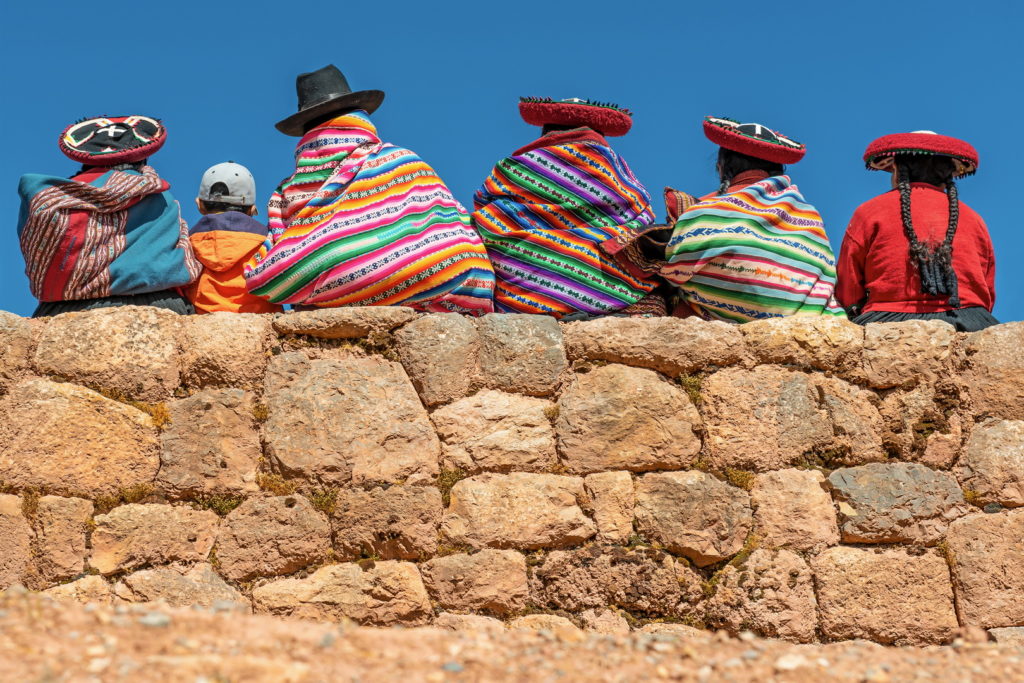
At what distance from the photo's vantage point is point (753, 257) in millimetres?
5262

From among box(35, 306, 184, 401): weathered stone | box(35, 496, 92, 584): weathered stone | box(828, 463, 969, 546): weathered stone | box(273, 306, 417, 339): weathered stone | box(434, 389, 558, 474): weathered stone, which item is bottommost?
box(35, 496, 92, 584): weathered stone

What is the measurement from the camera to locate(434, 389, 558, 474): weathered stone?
475cm

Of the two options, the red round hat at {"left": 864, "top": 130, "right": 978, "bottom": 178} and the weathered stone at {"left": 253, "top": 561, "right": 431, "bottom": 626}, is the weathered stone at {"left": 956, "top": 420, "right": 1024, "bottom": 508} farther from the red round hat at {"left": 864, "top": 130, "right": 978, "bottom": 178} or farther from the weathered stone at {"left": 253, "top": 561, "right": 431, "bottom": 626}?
the weathered stone at {"left": 253, "top": 561, "right": 431, "bottom": 626}

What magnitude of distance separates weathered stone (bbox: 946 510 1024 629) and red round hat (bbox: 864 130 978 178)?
1651 mm

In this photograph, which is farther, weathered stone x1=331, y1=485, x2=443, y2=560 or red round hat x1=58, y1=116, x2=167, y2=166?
red round hat x1=58, y1=116, x2=167, y2=166

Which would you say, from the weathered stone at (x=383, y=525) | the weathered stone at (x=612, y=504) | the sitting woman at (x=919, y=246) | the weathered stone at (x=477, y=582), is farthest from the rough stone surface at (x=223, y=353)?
the sitting woman at (x=919, y=246)

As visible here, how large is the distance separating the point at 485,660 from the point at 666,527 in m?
1.40

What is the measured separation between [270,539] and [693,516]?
1.51 meters

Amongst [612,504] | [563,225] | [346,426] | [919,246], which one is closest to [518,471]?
[612,504]

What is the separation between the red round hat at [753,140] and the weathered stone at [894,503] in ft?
5.02

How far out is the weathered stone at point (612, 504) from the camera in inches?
185

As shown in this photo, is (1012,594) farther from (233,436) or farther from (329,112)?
(329,112)

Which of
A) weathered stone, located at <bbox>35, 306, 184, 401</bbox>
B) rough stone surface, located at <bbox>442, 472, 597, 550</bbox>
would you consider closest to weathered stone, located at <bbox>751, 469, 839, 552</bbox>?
rough stone surface, located at <bbox>442, 472, 597, 550</bbox>

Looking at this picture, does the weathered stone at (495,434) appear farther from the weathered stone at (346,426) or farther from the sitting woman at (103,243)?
the sitting woman at (103,243)
